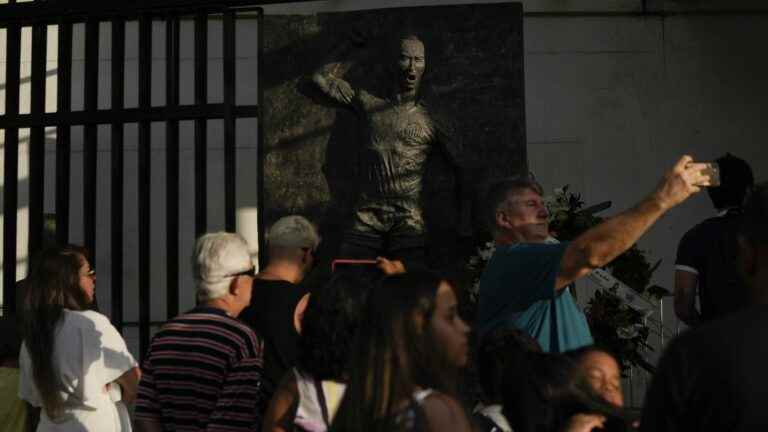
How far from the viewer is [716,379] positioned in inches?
89.3

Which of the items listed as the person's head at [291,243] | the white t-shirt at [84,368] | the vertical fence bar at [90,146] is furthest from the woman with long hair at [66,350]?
the vertical fence bar at [90,146]

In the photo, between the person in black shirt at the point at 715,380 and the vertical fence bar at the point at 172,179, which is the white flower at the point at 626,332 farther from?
the person in black shirt at the point at 715,380

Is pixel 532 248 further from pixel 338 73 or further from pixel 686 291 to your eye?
pixel 338 73

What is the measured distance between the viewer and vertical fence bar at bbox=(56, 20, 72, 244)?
6.50m

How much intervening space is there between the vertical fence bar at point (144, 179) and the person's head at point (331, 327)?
3.21m

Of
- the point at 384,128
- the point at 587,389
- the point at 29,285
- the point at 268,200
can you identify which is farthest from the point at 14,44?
the point at 587,389

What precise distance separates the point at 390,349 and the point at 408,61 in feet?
12.2

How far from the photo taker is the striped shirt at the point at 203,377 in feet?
12.0

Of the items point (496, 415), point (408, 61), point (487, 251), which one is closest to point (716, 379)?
point (496, 415)

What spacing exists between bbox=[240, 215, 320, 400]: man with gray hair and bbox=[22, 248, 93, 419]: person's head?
0.64 m

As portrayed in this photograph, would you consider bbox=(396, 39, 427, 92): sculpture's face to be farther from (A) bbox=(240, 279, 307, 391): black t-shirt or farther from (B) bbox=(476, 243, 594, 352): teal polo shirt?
(B) bbox=(476, 243, 594, 352): teal polo shirt

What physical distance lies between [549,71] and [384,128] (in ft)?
11.5

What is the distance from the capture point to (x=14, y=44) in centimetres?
673

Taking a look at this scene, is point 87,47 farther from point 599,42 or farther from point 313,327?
point 599,42
